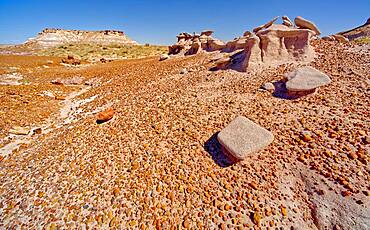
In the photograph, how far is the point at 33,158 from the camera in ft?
17.2

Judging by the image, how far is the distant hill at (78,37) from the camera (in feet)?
172

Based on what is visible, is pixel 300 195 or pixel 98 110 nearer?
pixel 300 195

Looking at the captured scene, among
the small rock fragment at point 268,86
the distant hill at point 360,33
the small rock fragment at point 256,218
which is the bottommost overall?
the small rock fragment at point 256,218

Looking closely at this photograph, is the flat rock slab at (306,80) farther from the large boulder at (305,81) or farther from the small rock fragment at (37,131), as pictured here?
the small rock fragment at (37,131)

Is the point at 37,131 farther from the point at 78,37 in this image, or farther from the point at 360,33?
the point at 78,37

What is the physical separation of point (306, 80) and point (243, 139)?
3297 mm

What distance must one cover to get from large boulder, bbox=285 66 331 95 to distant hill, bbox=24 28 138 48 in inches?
2271

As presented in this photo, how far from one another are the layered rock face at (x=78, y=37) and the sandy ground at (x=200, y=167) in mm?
56373

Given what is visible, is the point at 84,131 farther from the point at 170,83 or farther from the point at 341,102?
the point at 341,102

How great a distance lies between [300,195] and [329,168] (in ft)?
2.71

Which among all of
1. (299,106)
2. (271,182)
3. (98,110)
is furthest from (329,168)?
(98,110)

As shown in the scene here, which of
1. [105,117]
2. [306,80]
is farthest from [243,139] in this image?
[105,117]

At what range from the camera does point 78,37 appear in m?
57.9

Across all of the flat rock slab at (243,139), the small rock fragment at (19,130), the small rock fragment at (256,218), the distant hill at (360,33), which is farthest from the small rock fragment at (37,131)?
the distant hill at (360,33)
